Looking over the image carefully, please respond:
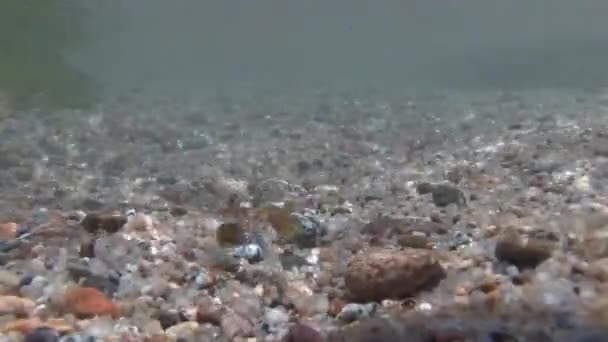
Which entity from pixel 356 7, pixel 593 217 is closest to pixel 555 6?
pixel 356 7

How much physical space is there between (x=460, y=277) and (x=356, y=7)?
267ft

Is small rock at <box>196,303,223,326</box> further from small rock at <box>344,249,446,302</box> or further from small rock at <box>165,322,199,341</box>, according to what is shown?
small rock at <box>344,249,446,302</box>

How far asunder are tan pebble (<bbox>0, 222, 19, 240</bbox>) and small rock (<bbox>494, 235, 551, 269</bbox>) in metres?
3.38

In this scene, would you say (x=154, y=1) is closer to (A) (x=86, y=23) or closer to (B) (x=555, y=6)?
(A) (x=86, y=23)

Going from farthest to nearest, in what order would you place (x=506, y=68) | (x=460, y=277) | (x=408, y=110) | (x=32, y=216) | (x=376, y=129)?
(x=506, y=68) < (x=408, y=110) < (x=376, y=129) < (x=32, y=216) < (x=460, y=277)

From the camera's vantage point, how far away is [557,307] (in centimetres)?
A: 283

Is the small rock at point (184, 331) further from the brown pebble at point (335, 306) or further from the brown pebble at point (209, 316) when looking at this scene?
the brown pebble at point (335, 306)

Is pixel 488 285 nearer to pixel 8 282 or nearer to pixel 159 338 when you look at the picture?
pixel 159 338

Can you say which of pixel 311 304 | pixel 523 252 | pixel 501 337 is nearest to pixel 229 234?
pixel 311 304

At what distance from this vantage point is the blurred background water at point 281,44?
68.9 feet

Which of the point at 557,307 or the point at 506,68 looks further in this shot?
the point at 506,68

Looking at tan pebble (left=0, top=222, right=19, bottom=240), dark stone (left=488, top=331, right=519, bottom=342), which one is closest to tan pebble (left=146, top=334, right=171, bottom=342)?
dark stone (left=488, top=331, right=519, bottom=342)

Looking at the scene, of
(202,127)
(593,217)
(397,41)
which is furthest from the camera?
(397,41)

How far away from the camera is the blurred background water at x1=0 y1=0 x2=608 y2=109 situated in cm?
2102
